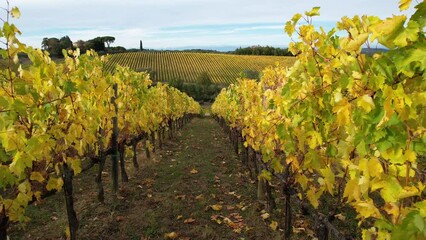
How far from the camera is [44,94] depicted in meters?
4.13

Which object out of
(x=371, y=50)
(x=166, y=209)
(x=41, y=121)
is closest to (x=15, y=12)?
(x=41, y=121)

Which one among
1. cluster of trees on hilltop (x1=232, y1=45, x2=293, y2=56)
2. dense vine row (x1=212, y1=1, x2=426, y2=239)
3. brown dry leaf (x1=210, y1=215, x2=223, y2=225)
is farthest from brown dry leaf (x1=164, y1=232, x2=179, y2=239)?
cluster of trees on hilltop (x1=232, y1=45, x2=293, y2=56)

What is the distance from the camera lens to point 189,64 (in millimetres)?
97625

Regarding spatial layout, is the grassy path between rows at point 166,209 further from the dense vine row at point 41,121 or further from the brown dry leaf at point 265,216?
the dense vine row at point 41,121

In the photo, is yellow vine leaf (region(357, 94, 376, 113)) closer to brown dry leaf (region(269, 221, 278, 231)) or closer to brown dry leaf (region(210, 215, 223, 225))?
brown dry leaf (region(269, 221, 278, 231))

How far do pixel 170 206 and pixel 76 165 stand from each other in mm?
3106

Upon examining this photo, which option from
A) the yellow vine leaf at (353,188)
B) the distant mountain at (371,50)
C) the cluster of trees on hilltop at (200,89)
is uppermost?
the distant mountain at (371,50)

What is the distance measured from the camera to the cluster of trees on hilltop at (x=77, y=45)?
284 feet

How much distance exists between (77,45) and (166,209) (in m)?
108

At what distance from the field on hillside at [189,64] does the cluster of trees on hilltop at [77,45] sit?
41.5 feet

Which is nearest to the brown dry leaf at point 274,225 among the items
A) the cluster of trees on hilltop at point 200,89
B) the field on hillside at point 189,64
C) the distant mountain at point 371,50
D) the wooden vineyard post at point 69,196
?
the wooden vineyard post at point 69,196

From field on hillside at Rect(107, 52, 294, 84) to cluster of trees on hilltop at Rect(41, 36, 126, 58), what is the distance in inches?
498

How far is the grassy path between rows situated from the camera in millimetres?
6070

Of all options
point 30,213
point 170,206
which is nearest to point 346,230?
point 170,206
